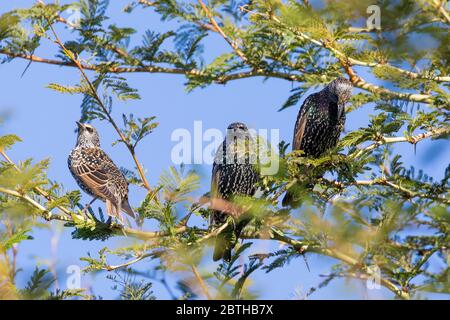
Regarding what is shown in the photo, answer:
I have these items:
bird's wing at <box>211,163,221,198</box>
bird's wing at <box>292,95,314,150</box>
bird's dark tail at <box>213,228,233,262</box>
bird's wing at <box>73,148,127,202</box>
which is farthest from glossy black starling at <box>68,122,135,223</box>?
bird's wing at <box>292,95,314,150</box>

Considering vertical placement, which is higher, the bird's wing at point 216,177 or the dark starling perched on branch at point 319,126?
the dark starling perched on branch at point 319,126

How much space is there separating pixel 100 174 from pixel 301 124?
2.12 meters

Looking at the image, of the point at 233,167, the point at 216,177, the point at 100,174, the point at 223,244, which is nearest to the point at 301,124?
the point at 233,167

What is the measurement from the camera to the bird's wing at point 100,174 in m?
6.75

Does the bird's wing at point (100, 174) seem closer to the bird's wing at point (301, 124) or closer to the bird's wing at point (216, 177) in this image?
the bird's wing at point (216, 177)

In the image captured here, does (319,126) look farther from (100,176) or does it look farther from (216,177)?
(100,176)

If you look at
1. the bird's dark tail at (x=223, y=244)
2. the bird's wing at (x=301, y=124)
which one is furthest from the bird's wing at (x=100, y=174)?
the bird's wing at (x=301, y=124)

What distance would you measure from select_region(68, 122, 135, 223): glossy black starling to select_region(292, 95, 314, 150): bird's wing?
185 cm

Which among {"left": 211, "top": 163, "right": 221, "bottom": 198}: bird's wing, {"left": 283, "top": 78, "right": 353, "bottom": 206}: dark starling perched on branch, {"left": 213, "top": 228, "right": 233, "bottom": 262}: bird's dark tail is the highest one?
{"left": 283, "top": 78, "right": 353, "bottom": 206}: dark starling perched on branch

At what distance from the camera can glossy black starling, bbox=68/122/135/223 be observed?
6.44m

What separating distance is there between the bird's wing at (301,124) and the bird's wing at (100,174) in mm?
1853

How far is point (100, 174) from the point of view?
7.05 meters

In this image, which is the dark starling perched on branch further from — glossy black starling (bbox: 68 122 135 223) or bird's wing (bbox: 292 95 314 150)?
glossy black starling (bbox: 68 122 135 223)
